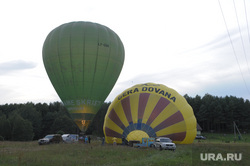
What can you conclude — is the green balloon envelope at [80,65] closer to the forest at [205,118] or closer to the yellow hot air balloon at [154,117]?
the yellow hot air balloon at [154,117]

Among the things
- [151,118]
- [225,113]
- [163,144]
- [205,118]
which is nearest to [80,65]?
[151,118]

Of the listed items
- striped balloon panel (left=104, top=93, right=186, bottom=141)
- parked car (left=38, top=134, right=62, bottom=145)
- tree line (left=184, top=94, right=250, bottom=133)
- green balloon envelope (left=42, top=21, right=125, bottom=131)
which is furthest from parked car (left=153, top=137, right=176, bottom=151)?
tree line (left=184, top=94, right=250, bottom=133)

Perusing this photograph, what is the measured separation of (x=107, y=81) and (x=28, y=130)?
3701cm

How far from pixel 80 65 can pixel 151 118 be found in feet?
33.9

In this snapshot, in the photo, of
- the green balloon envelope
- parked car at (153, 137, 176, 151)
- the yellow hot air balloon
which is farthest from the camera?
the green balloon envelope

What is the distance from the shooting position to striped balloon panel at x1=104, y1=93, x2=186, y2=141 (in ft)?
69.2

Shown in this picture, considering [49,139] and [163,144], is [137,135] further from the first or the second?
[49,139]

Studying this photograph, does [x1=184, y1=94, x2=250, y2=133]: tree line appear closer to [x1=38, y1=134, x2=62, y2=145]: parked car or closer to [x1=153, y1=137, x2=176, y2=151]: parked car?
[x1=38, y1=134, x2=62, y2=145]: parked car

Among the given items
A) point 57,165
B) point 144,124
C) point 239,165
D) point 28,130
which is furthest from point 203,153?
point 28,130

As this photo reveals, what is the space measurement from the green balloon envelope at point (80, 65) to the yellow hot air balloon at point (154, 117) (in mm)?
5714

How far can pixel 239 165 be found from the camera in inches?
579

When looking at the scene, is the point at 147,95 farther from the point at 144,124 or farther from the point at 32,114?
the point at 32,114

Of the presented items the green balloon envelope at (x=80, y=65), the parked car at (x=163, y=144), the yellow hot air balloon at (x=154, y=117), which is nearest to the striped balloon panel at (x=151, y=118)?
the yellow hot air balloon at (x=154, y=117)

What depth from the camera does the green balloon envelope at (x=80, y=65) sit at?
1072 inches
